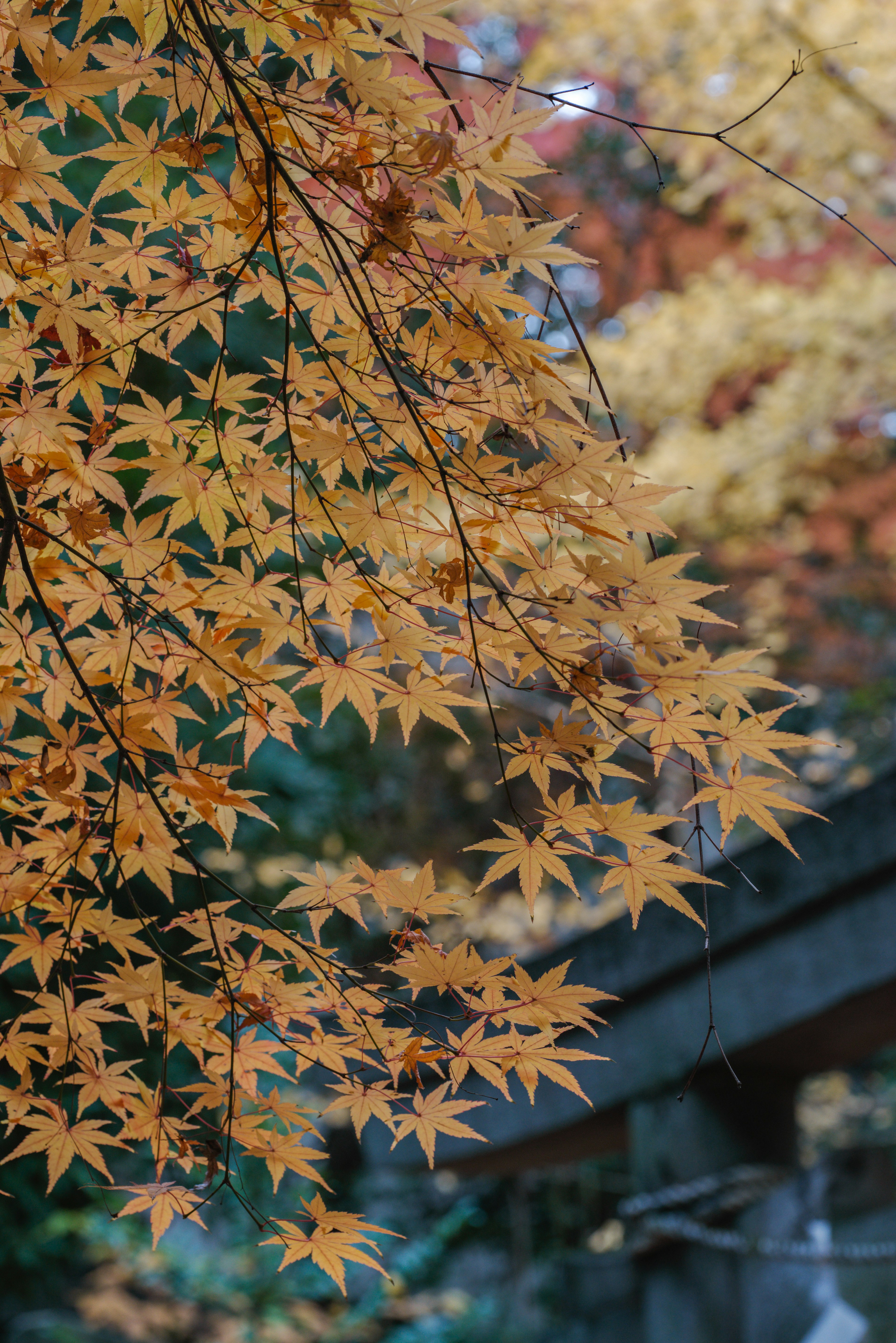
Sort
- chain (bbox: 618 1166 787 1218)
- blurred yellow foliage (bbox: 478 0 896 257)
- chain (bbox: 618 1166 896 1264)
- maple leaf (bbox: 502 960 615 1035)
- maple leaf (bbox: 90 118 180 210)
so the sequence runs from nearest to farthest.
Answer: maple leaf (bbox: 502 960 615 1035) → maple leaf (bbox: 90 118 180 210) → chain (bbox: 618 1166 896 1264) → chain (bbox: 618 1166 787 1218) → blurred yellow foliage (bbox: 478 0 896 257)

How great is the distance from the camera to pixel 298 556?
→ 1.10 metres

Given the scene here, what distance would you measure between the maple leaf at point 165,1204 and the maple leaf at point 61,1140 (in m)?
0.05

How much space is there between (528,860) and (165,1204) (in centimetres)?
52

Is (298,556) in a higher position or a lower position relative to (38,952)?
higher

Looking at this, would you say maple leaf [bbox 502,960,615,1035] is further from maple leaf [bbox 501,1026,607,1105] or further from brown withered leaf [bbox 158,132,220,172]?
brown withered leaf [bbox 158,132,220,172]

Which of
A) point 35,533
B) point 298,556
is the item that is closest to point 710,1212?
point 298,556

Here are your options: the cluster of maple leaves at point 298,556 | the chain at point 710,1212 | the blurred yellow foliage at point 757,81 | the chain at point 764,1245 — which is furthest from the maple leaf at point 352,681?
the blurred yellow foliage at point 757,81

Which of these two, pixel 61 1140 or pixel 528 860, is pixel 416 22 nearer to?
pixel 528 860

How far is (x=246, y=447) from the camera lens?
1114 millimetres

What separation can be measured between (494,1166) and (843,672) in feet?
13.7

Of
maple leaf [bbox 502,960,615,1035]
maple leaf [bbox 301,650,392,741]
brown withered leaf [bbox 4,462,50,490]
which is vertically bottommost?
maple leaf [bbox 502,960,615,1035]

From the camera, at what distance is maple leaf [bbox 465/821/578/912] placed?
0.97 metres

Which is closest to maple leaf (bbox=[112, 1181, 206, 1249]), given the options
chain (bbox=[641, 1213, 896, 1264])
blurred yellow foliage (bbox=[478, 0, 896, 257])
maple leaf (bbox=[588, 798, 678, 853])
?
maple leaf (bbox=[588, 798, 678, 853])

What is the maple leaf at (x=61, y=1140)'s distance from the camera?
1.08 m
